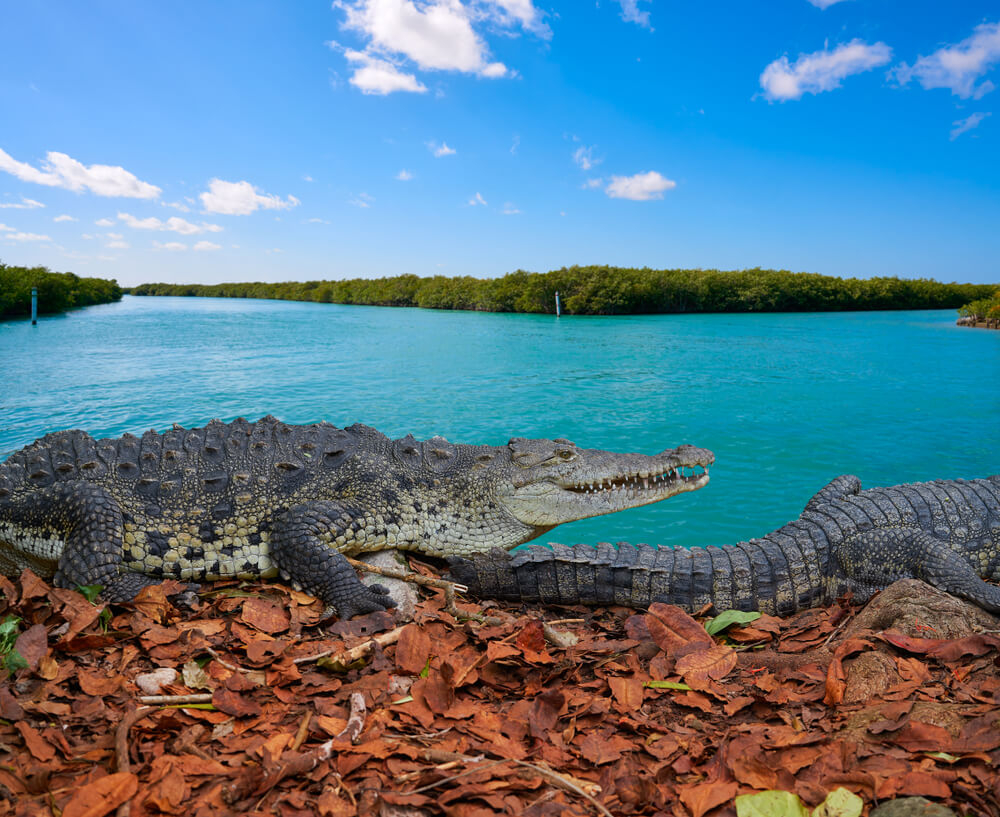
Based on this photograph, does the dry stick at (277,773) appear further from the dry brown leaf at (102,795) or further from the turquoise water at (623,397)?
the turquoise water at (623,397)

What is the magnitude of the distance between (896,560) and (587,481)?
1.95 meters

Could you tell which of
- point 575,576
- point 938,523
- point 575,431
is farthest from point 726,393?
point 575,576

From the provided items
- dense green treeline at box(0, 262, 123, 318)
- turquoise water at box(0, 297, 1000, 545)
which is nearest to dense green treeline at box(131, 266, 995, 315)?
turquoise water at box(0, 297, 1000, 545)

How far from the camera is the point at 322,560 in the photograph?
3.54 meters

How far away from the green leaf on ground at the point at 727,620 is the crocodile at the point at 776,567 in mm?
214

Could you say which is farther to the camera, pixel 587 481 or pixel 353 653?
pixel 587 481

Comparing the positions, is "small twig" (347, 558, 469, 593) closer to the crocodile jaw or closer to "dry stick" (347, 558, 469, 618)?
"dry stick" (347, 558, 469, 618)

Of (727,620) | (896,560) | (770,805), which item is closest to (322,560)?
(727,620)

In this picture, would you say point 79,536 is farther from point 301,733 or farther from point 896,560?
point 896,560

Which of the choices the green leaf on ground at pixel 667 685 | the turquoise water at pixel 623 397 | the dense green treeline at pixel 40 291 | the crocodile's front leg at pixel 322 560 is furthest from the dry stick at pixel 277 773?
the dense green treeline at pixel 40 291

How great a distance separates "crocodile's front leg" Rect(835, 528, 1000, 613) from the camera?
12.1 feet

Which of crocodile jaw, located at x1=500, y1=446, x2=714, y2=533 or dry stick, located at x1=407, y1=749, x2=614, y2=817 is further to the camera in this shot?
crocodile jaw, located at x1=500, y1=446, x2=714, y2=533

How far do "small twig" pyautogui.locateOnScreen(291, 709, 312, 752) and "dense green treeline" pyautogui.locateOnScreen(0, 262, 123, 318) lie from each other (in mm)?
40299

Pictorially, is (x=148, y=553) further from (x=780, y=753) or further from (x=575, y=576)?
(x=780, y=753)
